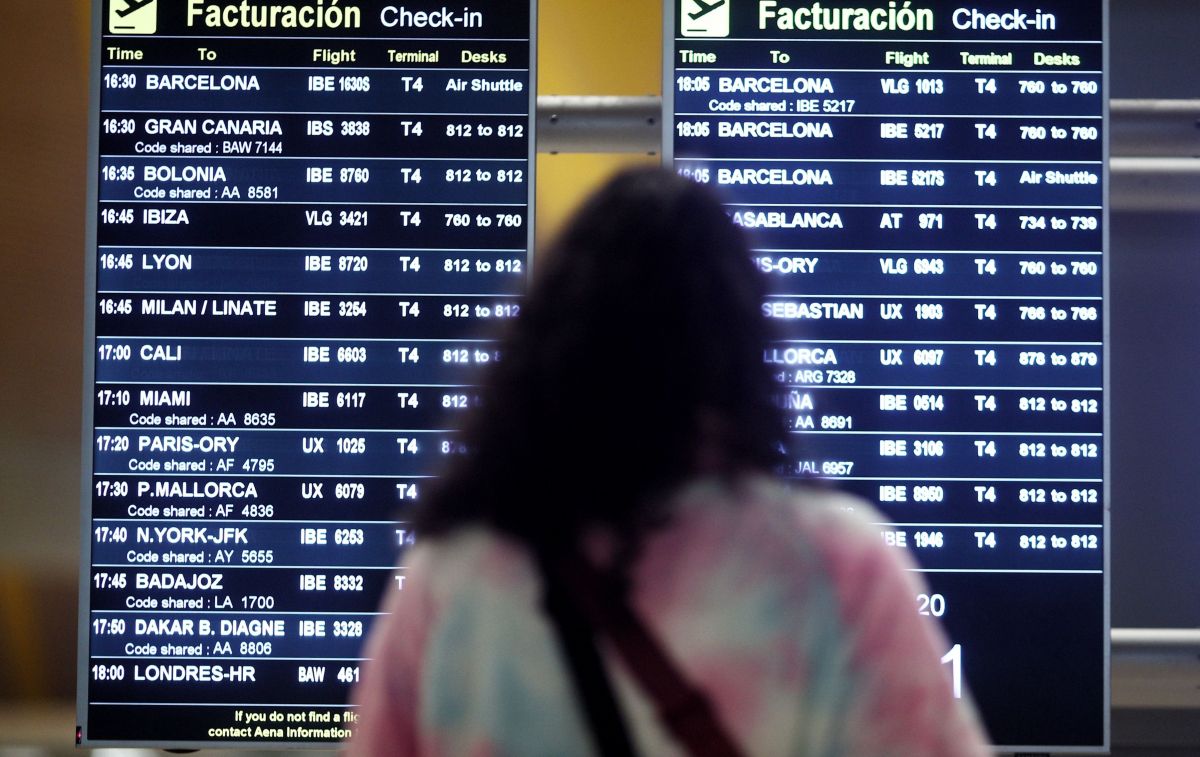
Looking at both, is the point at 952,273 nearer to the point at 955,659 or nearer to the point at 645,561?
the point at 955,659

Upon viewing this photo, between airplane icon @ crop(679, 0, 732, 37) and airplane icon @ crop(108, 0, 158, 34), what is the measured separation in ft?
3.61

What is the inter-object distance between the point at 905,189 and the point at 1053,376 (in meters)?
0.48

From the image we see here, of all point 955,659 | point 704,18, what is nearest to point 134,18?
point 704,18

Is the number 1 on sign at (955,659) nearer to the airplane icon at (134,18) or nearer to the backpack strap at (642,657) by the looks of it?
the backpack strap at (642,657)

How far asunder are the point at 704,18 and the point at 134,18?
119cm

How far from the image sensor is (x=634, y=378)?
1.37 meters

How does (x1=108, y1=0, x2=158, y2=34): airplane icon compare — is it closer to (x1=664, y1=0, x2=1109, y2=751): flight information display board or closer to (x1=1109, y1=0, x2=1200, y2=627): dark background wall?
(x1=664, y1=0, x2=1109, y2=751): flight information display board

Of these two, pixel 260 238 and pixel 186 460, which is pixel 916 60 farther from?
A: pixel 186 460

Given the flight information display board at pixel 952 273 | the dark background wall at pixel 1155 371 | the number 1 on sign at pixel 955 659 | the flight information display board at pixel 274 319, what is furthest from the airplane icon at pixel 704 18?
the number 1 on sign at pixel 955 659

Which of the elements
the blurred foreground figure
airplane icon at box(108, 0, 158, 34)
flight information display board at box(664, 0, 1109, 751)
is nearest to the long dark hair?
the blurred foreground figure

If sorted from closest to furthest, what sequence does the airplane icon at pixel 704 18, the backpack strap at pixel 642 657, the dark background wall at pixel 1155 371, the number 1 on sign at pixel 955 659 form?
1. the backpack strap at pixel 642 657
2. the number 1 on sign at pixel 955 659
3. the airplane icon at pixel 704 18
4. the dark background wall at pixel 1155 371

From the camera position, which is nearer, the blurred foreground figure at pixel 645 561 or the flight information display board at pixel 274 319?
the blurred foreground figure at pixel 645 561

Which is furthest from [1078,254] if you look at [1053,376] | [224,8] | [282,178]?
[224,8]

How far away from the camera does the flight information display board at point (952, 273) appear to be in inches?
119
